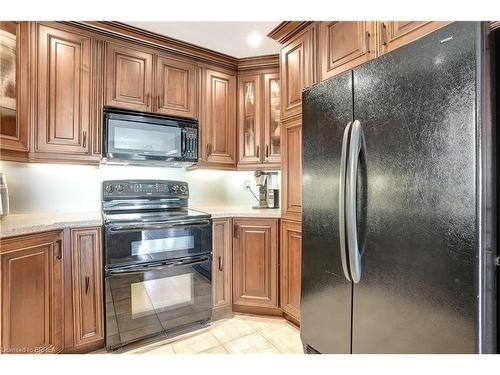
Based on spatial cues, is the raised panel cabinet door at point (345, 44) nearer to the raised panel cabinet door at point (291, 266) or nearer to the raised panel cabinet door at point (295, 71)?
the raised panel cabinet door at point (295, 71)

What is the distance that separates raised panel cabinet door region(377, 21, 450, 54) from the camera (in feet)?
3.61

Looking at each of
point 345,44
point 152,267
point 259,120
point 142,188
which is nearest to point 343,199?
point 345,44

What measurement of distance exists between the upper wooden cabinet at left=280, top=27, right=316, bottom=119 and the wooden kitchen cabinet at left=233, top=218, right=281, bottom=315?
36.6 inches

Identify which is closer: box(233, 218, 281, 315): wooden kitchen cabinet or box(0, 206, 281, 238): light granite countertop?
box(0, 206, 281, 238): light granite countertop

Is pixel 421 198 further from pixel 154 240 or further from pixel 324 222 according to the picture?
pixel 154 240

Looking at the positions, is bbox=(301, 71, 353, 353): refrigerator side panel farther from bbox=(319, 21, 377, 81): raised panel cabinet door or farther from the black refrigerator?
bbox=(319, 21, 377, 81): raised panel cabinet door

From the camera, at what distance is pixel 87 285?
64.0 inches

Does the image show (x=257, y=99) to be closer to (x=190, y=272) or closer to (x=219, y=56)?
(x=219, y=56)

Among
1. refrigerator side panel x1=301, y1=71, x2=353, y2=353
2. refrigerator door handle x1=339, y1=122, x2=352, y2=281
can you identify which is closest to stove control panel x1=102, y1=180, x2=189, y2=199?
refrigerator side panel x1=301, y1=71, x2=353, y2=353

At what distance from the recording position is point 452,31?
2.67 feet

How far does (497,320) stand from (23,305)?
202 centimetres

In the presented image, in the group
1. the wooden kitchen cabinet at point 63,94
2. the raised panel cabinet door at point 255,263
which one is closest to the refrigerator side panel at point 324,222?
the raised panel cabinet door at point 255,263

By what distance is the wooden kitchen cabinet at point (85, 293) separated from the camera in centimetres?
158

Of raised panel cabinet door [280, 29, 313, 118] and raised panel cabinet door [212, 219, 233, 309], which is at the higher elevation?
raised panel cabinet door [280, 29, 313, 118]
